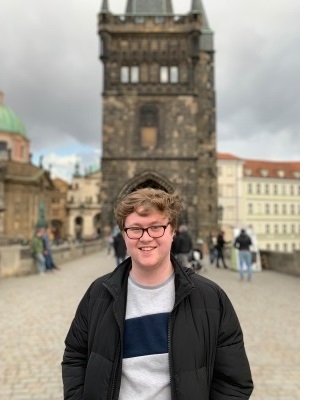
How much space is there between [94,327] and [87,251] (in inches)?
748

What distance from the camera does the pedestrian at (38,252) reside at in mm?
10514

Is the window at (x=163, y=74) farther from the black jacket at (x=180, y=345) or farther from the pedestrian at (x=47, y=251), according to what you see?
the black jacket at (x=180, y=345)

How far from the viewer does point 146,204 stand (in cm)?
168

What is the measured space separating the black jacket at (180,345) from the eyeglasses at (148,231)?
0.20 metres

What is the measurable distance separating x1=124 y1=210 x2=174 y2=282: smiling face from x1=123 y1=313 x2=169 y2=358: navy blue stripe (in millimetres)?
190

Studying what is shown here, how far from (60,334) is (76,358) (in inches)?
137

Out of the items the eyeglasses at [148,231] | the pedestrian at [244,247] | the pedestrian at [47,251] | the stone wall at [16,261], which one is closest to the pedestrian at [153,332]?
the eyeglasses at [148,231]

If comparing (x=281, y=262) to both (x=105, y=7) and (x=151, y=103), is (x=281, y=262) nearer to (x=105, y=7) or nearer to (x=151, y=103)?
(x=151, y=103)

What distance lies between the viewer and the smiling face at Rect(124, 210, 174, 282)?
1.69m

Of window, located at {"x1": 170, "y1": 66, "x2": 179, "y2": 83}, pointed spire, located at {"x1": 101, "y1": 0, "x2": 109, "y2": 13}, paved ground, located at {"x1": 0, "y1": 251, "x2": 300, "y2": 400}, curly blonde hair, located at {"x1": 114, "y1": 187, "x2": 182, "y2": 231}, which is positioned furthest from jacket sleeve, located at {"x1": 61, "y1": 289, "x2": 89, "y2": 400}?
pointed spire, located at {"x1": 101, "y1": 0, "x2": 109, "y2": 13}

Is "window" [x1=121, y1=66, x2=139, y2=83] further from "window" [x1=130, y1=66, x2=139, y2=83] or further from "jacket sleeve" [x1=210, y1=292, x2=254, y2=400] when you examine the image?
"jacket sleeve" [x1=210, y1=292, x2=254, y2=400]

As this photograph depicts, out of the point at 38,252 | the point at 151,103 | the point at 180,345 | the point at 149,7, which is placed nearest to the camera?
the point at 180,345

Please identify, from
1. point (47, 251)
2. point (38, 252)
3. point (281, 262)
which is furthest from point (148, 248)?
point (281, 262)
